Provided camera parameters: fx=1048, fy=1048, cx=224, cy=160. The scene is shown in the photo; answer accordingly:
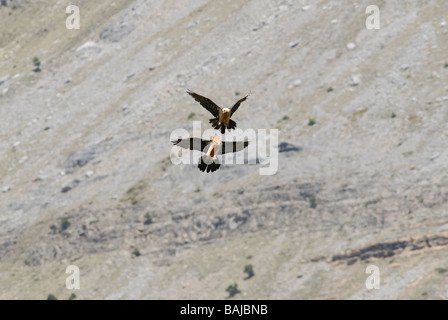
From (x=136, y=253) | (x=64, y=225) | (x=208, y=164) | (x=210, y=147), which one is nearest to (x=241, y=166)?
(x=136, y=253)

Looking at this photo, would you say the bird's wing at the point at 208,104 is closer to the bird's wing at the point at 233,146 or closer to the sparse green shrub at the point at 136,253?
the bird's wing at the point at 233,146

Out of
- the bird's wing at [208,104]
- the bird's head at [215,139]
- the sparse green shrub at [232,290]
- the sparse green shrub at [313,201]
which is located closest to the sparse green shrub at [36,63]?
the sparse green shrub at [313,201]

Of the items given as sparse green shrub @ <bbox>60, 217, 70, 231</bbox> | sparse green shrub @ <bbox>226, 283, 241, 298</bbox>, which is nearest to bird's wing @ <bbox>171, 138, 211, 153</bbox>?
sparse green shrub @ <bbox>226, 283, 241, 298</bbox>

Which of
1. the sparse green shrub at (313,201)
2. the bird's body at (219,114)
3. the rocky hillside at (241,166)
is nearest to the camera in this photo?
the bird's body at (219,114)

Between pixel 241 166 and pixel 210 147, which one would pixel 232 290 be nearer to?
pixel 241 166

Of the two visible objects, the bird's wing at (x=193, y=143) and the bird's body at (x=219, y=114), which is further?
the bird's body at (x=219, y=114)

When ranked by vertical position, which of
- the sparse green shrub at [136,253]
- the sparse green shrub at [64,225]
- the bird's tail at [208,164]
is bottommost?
the bird's tail at [208,164]

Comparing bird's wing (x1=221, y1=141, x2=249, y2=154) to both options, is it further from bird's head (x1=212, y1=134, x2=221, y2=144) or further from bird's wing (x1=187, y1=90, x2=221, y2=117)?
bird's wing (x1=187, y1=90, x2=221, y2=117)
